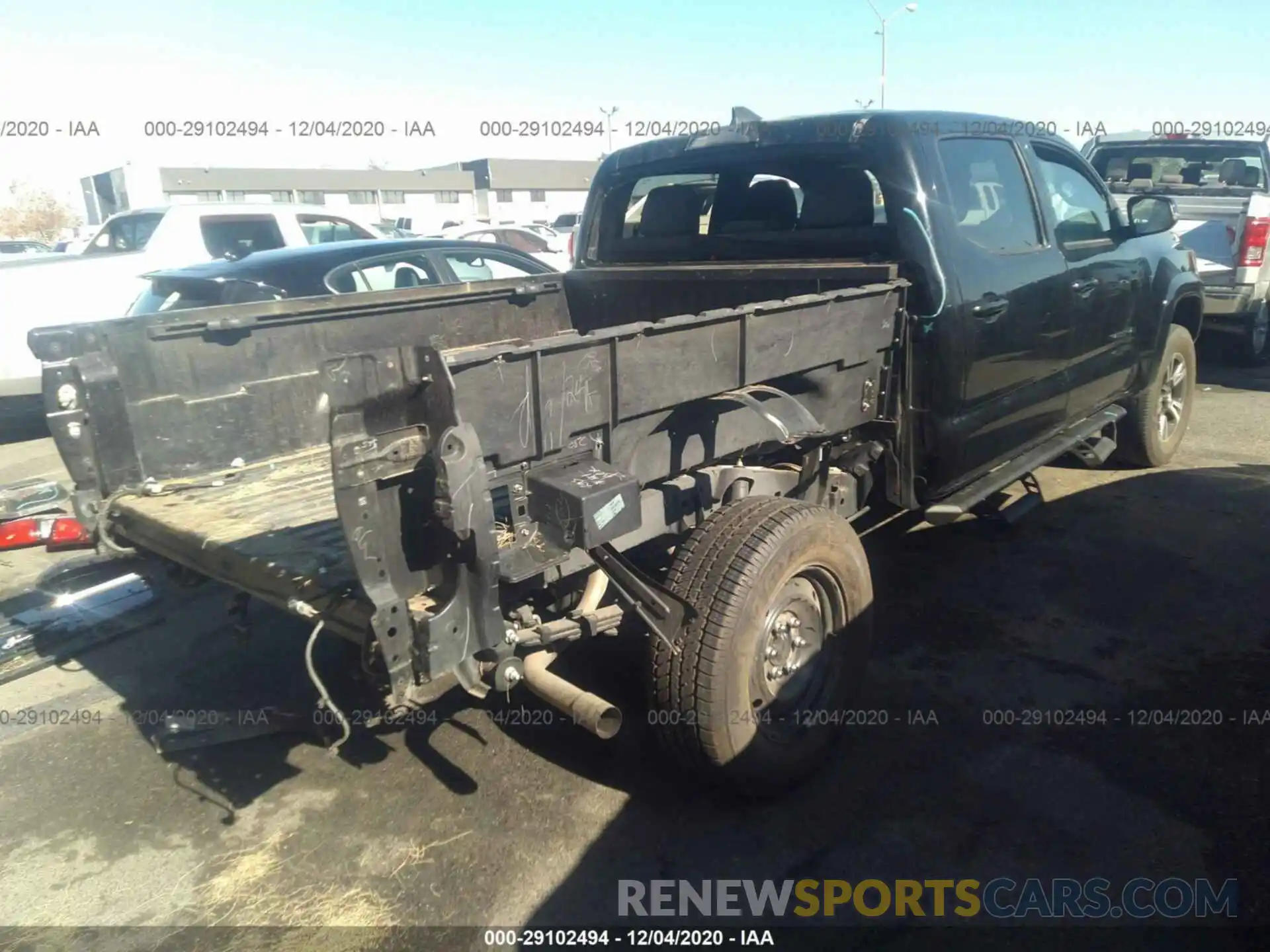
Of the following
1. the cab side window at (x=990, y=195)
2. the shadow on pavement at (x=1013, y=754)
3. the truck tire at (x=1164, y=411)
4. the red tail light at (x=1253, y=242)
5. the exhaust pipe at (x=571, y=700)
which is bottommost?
the shadow on pavement at (x=1013, y=754)

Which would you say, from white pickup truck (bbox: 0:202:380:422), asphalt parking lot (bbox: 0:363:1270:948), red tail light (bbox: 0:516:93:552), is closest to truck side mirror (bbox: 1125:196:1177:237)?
asphalt parking lot (bbox: 0:363:1270:948)

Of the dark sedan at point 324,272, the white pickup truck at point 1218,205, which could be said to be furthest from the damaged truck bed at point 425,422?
the white pickup truck at point 1218,205

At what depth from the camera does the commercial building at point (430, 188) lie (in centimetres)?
4828

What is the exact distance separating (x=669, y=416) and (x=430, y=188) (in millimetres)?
55151

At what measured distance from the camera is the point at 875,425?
3.65m

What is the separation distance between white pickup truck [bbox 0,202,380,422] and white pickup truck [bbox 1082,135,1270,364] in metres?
7.85

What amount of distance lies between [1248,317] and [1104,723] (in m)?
7.36

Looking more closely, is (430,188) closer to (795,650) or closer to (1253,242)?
(1253,242)

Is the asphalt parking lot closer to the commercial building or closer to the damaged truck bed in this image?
the damaged truck bed

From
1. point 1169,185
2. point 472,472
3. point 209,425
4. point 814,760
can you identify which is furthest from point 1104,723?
point 1169,185

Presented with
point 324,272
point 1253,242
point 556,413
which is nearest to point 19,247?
point 324,272

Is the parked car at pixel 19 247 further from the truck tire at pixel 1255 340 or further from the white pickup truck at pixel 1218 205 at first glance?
the truck tire at pixel 1255 340

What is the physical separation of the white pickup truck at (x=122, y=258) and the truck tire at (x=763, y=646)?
6.44 m

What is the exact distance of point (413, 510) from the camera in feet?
7.04
